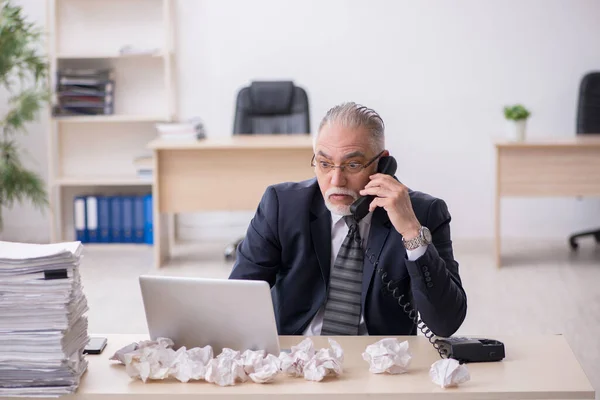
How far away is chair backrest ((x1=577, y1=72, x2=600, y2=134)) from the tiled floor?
0.81 meters

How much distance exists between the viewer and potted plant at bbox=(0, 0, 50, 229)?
541cm

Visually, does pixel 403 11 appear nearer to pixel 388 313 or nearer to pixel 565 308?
pixel 565 308

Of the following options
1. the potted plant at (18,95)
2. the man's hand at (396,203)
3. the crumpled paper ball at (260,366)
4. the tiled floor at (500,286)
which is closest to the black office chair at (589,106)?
the tiled floor at (500,286)

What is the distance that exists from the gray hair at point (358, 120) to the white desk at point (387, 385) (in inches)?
23.2

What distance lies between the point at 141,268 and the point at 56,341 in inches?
148

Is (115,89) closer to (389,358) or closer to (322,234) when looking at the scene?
(322,234)

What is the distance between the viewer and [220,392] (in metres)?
1.68

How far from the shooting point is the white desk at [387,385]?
167 cm

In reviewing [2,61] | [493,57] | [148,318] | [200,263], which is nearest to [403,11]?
[493,57]

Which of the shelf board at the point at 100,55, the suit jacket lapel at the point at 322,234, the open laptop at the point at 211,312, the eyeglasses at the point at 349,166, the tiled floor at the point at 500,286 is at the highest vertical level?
the shelf board at the point at 100,55

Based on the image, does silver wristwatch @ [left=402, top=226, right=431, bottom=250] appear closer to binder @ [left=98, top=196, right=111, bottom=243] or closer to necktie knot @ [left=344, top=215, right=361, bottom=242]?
necktie knot @ [left=344, top=215, right=361, bottom=242]

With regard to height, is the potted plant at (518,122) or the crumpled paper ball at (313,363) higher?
the potted plant at (518,122)

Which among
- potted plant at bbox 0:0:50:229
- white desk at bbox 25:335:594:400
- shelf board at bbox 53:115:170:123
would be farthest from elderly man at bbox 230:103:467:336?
shelf board at bbox 53:115:170:123

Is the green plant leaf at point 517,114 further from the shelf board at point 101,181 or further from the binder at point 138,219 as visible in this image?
the binder at point 138,219
